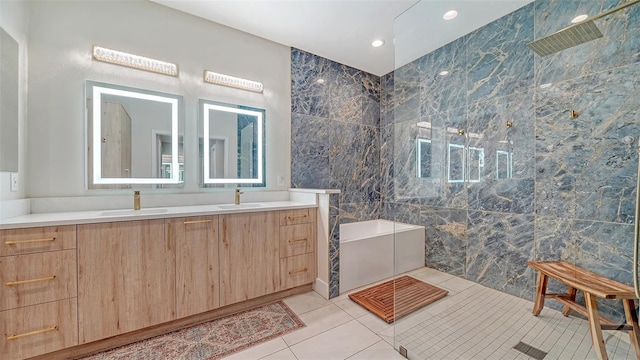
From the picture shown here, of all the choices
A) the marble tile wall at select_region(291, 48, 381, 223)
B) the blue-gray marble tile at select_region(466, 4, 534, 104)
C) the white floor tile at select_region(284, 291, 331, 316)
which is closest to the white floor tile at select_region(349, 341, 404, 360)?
the white floor tile at select_region(284, 291, 331, 316)

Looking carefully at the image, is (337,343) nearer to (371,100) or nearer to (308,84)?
(308,84)

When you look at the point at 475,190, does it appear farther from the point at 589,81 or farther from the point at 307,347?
the point at 307,347

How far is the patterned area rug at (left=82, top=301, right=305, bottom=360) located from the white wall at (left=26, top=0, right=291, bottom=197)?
123 cm

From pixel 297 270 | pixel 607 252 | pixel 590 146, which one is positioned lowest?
pixel 297 270

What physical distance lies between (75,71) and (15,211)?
1.15m

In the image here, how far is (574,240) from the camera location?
177 cm

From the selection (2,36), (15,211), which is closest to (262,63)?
(2,36)

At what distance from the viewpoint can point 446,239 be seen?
104 inches

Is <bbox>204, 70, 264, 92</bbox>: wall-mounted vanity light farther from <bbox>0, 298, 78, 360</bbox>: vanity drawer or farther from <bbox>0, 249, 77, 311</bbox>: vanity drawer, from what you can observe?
<bbox>0, 298, 78, 360</bbox>: vanity drawer

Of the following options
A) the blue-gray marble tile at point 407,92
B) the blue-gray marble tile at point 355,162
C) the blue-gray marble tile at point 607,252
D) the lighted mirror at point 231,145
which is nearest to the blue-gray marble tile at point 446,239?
the blue-gray marble tile at point 607,252

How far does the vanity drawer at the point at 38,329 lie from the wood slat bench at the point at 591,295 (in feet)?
10.6

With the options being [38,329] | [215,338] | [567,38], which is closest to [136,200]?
[38,329]

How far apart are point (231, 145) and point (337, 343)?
2.11 m

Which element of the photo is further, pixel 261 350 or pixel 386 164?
pixel 386 164
